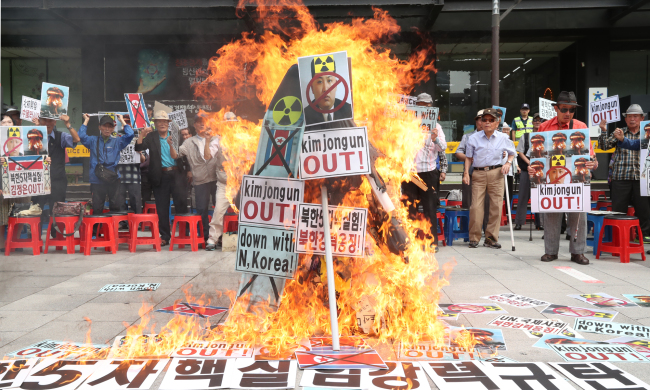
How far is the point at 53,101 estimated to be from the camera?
903cm

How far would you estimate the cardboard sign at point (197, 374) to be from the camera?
3.17 meters

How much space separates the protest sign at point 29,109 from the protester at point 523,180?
367 inches

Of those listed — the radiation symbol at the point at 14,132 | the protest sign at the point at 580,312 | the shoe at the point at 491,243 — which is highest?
the radiation symbol at the point at 14,132

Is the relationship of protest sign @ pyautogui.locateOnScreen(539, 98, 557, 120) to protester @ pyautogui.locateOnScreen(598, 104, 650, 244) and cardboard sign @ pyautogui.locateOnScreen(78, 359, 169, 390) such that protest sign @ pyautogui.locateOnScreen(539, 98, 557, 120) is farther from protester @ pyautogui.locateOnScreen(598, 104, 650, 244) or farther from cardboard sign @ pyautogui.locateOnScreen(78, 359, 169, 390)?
cardboard sign @ pyautogui.locateOnScreen(78, 359, 169, 390)

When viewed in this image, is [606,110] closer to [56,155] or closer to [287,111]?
[287,111]

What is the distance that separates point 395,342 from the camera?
3980 mm

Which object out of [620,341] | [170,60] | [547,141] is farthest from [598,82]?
[620,341]

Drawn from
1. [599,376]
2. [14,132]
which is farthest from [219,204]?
[599,376]

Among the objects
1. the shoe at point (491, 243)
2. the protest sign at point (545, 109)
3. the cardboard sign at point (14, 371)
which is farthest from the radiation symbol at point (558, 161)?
the cardboard sign at point (14, 371)

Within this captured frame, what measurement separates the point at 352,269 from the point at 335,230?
44cm

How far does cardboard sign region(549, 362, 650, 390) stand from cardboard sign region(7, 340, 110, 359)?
10.3 ft

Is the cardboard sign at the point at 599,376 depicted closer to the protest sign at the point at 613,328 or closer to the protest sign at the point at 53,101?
the protest sign at the point at 613,328

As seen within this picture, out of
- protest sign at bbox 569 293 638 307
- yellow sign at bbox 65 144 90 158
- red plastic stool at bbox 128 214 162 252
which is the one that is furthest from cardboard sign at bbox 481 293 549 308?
yellow sign at bbox 65 144 90 158

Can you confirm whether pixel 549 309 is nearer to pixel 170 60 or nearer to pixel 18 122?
pixel 18 122
